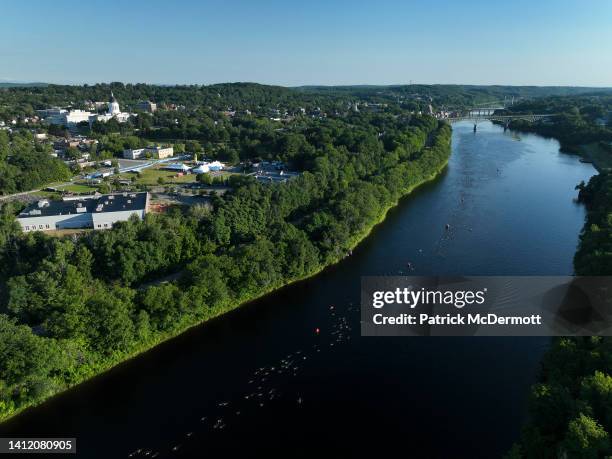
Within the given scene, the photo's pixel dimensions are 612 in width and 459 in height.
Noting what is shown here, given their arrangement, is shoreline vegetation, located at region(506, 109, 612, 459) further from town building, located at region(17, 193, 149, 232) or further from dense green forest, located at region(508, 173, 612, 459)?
town building, located at region(17, 193, 149, 232)

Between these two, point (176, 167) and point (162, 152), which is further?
point (162, 152)

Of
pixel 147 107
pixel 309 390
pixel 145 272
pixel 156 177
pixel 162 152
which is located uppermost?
pixel 147 107

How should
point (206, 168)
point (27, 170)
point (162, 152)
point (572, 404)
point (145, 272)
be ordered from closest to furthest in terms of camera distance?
point (572, 404)
point (145, 272)
point (27, 170)
point (206, 168)
point (162, 152)

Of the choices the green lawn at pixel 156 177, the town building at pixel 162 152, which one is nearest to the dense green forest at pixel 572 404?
the green lawn at pixel 156 177

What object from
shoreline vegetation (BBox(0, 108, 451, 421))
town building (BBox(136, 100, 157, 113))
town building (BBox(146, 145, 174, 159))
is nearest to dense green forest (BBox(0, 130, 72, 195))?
shoreline vegetation (BBox(0, 108, 451, 421))

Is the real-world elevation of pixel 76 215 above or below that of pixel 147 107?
below

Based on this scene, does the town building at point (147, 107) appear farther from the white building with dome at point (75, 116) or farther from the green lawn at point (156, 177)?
the green lawn at point (156, 177)

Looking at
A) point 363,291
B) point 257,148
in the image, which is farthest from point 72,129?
point 363,291

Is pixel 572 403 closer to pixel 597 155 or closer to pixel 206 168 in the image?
pixel 206 168

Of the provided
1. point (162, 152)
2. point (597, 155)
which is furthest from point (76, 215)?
point (597, 155)
